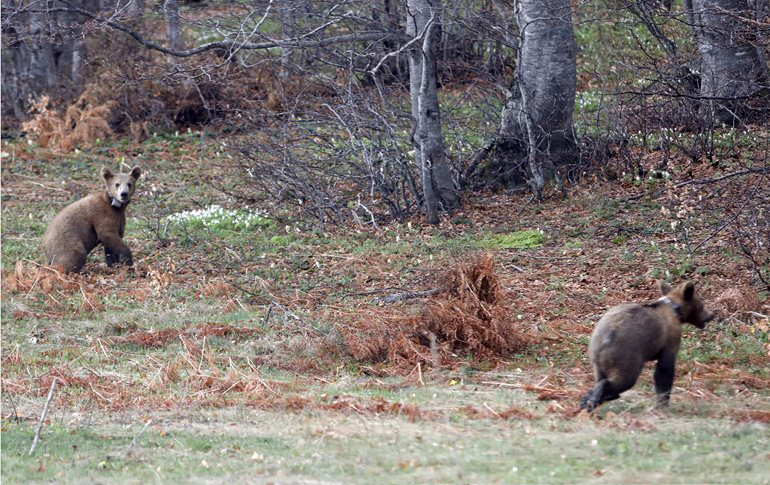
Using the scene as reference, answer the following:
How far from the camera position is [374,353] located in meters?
9.95

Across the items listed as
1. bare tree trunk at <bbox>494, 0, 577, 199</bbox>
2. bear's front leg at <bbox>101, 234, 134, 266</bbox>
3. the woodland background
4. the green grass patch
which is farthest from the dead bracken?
bare tree trunk at <bbox>494, 0, 577, 199</bbox>

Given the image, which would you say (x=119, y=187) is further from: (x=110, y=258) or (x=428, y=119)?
(x=428, y=119)

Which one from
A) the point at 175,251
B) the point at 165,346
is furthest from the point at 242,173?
the point at 165,346

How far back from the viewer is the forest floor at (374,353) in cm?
666

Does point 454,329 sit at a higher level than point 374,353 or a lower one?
higher

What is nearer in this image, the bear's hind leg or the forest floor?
the forest floor

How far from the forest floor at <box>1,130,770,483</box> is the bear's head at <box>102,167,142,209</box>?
1.02 metres

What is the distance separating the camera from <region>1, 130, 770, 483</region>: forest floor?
666 centimetres

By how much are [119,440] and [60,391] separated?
1983 mm

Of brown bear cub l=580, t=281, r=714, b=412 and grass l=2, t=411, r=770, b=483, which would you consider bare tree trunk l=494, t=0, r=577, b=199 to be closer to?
Answer: brown bear cub l=580, t=281, r=714, b=412

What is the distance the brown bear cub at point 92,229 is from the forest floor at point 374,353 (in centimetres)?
41

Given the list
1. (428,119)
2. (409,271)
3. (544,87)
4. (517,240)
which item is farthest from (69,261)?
(544,87)

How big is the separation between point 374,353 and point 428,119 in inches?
254

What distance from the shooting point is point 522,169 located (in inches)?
650
